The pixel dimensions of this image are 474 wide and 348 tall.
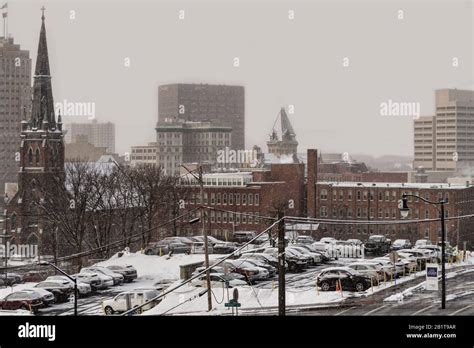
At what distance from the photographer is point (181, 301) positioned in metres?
10.4

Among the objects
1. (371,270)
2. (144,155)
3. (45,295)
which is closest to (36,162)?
(45,295)

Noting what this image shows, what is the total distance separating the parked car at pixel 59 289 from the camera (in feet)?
34.8

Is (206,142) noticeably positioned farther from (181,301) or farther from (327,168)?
(181,301)

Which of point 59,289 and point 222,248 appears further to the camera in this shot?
point 222,248

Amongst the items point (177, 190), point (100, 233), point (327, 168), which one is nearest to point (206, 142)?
point (177, 190)

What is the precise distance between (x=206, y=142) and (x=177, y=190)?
6.25m

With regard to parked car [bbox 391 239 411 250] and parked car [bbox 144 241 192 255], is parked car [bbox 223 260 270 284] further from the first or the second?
parked car [bbox 391 239 411 250]

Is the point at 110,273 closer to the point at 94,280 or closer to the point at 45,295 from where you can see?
the point at 94,280

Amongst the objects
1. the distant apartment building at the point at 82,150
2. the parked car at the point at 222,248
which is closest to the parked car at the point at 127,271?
the parked car at the point at 222,248

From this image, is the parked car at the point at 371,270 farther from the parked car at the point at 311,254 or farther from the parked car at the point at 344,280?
the parked car at the point at 311,254

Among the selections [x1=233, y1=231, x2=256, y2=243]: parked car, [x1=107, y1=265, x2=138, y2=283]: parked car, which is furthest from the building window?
[x1=107, y1=265, x2=138, y2=283]: parked car

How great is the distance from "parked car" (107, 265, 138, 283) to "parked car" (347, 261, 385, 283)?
323cm

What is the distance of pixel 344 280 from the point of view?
11.2m

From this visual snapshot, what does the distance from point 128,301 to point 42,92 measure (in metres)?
6.12
